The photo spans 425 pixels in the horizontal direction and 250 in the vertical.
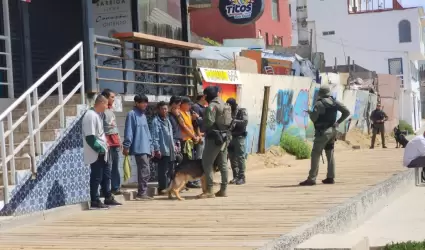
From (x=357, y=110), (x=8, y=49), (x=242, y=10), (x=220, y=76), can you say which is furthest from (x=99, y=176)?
(x=357, y=110)

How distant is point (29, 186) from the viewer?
30.8 feet

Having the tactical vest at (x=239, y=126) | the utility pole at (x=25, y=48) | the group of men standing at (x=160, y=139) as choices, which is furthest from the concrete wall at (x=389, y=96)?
the utility pole at (x=25, y=48)

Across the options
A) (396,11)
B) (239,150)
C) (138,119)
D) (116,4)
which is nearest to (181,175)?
(138,119)

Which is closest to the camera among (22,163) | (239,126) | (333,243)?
(333,243)

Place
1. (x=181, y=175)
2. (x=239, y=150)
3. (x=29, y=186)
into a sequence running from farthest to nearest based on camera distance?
(x=239, y=150), (x=181, y=175), (x=29, y=186)

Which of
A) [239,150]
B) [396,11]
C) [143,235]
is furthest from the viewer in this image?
[396,11]

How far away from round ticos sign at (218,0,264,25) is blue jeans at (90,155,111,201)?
8.51 meters

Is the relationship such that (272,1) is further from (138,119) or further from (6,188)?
(6,188)

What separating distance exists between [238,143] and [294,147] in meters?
8.08

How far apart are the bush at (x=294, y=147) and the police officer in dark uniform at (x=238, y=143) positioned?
753cm

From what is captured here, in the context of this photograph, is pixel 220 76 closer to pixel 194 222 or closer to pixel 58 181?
pixel 58 181

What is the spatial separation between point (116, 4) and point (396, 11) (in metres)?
43.1

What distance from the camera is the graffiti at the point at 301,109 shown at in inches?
877

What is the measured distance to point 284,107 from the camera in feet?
69.7
